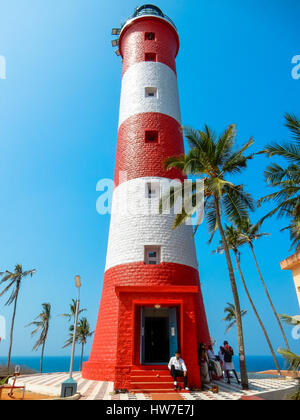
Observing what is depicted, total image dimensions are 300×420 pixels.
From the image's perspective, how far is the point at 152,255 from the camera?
1520cm

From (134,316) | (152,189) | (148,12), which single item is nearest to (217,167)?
(152,189)

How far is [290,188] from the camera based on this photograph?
A: 41.5 feet

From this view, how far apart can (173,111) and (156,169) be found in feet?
16.0

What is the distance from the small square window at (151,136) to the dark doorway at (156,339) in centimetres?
1021

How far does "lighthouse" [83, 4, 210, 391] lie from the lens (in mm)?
12179

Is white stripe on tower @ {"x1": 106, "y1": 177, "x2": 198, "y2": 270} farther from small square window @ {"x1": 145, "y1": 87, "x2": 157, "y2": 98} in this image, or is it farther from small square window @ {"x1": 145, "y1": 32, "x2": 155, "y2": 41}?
small square window @ {"x1": 145, "y1": 32, "x2": 155, "y2": 41}

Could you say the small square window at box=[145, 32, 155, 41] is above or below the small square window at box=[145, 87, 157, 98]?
above

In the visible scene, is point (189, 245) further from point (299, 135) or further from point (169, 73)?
point (169, 73)

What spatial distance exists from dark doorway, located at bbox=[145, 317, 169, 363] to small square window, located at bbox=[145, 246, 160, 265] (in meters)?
2.92

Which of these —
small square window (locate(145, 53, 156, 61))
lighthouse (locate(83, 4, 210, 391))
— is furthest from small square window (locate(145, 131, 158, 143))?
small square window (locate(145, 53, 156, 61))

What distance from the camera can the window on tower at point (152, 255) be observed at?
14922mm

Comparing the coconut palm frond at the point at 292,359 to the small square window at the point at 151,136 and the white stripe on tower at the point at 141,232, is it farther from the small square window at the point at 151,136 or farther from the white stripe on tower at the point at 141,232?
the small square window at the point at 151,136

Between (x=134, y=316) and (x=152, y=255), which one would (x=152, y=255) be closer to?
(x=152, y=255)

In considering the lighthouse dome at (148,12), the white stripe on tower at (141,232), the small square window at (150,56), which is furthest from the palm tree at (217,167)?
the lighthouse dome at (148,12)
